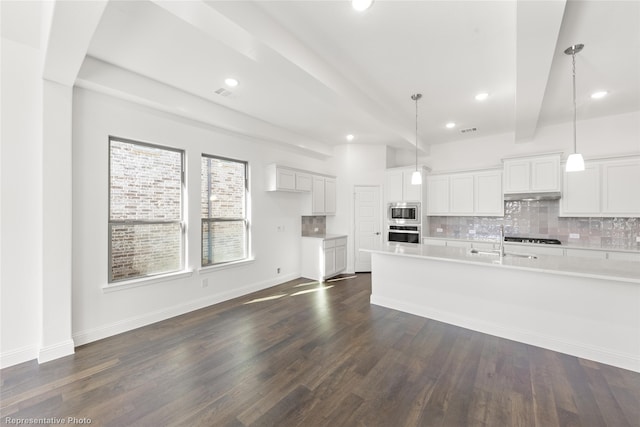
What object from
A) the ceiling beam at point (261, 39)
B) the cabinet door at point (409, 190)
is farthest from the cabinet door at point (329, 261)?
the ceiling beam at point (261, 39)

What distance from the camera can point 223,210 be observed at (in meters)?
4.26

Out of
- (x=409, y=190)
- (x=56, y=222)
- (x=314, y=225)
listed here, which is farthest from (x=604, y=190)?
(x=56, y=222)

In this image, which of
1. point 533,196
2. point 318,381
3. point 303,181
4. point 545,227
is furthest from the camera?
point 303,181

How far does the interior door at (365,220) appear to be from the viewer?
589 centimetres

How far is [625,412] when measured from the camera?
1862mm

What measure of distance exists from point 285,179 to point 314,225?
1498 millimetres

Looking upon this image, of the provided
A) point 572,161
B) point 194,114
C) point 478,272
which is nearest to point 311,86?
point 194,114

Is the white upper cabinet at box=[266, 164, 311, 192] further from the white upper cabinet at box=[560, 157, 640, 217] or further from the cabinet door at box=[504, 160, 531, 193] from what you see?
the white upper cabinet at box=[560, 157, 640, 217]

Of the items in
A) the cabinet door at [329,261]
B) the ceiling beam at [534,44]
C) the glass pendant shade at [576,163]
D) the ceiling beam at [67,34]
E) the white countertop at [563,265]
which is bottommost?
the cabinet door at [329,261]

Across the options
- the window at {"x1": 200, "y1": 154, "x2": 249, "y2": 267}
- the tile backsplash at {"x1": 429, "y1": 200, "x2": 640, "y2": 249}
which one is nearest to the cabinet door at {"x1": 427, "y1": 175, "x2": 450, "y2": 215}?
the tile backsplash at {"x1": 429, "y1": 200, "x2": 640, "y2": 249}

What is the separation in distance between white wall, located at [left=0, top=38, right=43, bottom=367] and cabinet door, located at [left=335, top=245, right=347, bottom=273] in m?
4.36

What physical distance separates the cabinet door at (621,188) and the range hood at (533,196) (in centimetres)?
57

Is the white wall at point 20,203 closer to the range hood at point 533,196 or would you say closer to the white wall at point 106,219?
the white wall at point 106,219

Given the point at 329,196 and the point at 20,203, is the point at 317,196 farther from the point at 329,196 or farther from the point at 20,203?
the point at 20,203
